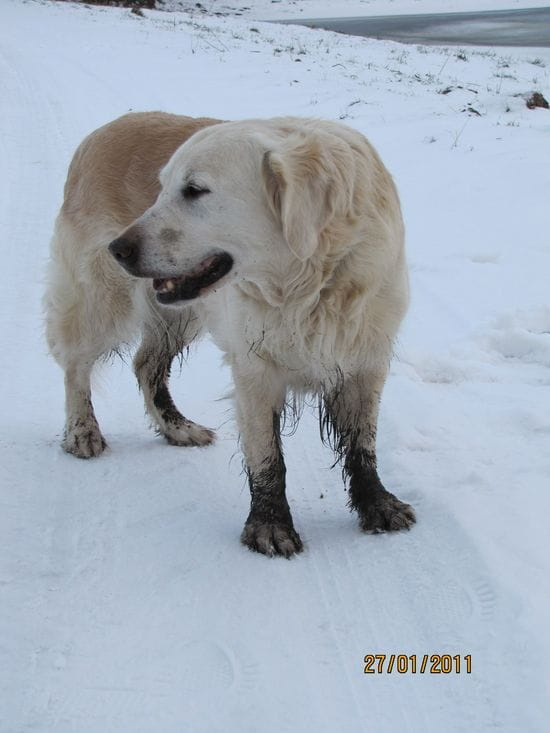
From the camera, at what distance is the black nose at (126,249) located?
9.10 ft

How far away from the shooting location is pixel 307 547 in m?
3.21

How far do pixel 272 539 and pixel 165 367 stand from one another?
4.82 ft

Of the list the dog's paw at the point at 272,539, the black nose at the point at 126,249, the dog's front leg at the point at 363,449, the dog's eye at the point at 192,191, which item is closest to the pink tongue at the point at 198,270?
the black nose at the point at 126,249

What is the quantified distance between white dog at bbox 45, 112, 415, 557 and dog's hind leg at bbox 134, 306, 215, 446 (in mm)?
523

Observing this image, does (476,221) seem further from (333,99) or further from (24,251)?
Result: (333,99)

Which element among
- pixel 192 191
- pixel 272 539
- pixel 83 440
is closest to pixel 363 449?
pixel 272 539

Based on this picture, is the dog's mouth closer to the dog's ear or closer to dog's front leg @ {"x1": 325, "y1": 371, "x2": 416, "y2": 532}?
the dog's ear

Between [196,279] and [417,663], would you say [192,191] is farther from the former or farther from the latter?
[417,663]

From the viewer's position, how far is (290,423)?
13.7ft

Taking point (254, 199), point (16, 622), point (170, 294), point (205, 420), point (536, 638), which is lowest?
point (205, 420)

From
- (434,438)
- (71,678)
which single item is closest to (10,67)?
(434,438)

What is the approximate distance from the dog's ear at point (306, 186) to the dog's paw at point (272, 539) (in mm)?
1106

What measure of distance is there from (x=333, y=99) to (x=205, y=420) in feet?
27.9

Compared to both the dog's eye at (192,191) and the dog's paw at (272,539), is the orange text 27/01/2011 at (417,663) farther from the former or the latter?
the dog's eye at (192,191)
